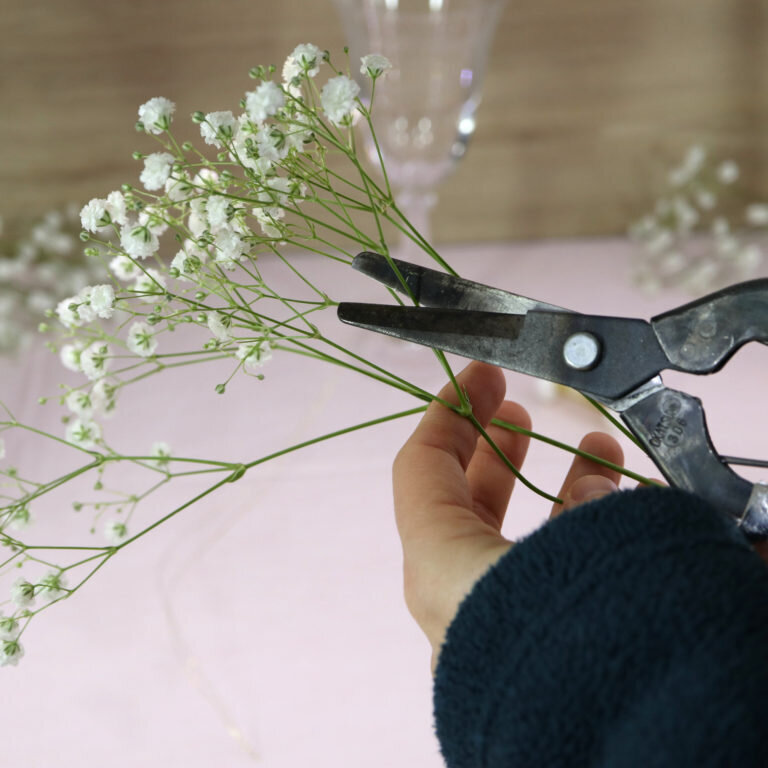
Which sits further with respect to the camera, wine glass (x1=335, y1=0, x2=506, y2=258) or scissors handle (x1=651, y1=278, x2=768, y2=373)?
wine glass (x1=335, y1=0, x2=506, y2=258)

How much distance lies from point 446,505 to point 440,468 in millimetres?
20

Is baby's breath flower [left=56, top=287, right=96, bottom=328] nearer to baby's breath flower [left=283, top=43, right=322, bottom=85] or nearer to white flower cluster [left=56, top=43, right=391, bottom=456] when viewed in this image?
white flower cluster [left=56, top=43, right=391, bottom=456]

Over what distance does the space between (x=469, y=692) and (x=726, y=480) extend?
123mm

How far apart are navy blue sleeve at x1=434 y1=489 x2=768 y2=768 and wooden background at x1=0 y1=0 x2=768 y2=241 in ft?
2.36

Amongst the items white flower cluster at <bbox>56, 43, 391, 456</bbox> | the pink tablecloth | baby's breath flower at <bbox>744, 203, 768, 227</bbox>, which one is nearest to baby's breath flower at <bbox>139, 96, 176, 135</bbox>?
white flower cluster at <bbox>56, 43, 391, 456</bbox>

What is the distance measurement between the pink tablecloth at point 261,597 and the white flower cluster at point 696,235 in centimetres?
13

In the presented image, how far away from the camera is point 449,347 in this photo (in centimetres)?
34

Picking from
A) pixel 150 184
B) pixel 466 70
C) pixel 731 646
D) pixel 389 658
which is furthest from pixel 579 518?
pixel 466 70

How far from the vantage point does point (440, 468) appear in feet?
1.11

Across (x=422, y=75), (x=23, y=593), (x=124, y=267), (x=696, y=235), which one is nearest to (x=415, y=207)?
(x=422, y=75)

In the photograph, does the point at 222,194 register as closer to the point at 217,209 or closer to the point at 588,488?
the point at 217,209

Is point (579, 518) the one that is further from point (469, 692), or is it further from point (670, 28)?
point (670, 28)

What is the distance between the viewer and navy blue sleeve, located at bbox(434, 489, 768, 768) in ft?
0.75

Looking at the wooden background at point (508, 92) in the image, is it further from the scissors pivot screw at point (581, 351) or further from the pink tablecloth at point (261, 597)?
the scissors pivot screw at point (581, 351)
